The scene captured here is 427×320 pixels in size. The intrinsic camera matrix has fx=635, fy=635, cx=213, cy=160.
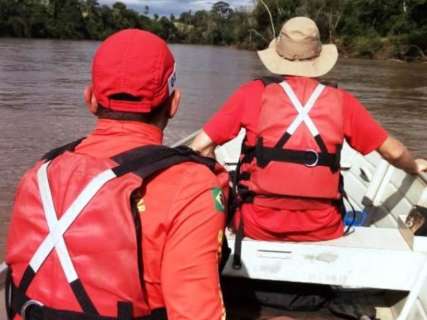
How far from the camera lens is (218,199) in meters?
1.08

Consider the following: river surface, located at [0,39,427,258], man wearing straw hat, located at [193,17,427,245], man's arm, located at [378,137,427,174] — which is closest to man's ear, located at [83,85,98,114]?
man wearing straw hat, located at [193,17,427,245]

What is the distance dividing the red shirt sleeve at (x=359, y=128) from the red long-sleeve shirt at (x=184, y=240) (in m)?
1.31

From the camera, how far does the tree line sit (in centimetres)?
3791

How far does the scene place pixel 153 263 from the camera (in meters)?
1.08


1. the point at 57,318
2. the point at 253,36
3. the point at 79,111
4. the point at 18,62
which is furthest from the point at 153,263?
the point at 253,36

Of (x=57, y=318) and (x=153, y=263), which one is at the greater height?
(x=153, y=263)

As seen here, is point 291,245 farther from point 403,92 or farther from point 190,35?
point 190,35

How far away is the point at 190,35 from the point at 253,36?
1184 inches

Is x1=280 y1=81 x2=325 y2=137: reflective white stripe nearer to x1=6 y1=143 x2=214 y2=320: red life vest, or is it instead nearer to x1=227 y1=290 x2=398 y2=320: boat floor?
x1=227 y1=290 x2=398 y2=320: boat floor

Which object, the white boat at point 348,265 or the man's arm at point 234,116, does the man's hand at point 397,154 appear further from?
the man's arm at point 234,116

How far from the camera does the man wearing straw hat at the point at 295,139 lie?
2250 millimetres

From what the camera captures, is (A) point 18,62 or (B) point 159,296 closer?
(B) point 159,296

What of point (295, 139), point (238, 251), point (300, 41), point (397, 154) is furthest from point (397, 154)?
point (238, 251)

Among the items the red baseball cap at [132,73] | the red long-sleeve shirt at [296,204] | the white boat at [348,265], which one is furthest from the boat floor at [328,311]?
the red baseball cap at [132,73]
